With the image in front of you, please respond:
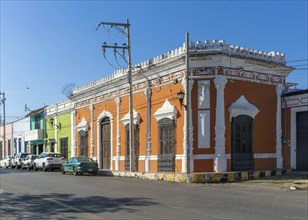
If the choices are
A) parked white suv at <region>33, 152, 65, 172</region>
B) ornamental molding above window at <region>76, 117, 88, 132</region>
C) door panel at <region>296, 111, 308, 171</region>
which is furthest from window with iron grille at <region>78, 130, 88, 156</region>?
door panel at <region>296, 111, 308, 171</region>

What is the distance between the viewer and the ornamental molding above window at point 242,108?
79.1 feet

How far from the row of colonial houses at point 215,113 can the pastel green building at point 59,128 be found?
12844 mm

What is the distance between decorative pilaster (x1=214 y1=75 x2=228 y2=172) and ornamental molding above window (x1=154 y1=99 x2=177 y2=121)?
2.73 m

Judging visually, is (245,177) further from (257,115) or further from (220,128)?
(257,115)

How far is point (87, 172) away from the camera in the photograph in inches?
1160

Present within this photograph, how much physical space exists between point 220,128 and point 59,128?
82.3 feet

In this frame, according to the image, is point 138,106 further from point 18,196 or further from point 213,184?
point 18,196

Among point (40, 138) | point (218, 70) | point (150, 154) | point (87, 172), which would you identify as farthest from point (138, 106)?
point (40, 138)

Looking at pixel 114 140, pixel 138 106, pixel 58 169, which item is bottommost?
pixel 58 169

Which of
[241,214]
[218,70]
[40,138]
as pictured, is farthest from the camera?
[40,138]

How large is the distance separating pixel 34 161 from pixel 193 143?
65.3 ft

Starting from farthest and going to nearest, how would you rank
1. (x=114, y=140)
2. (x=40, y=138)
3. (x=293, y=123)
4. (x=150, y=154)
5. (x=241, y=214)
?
(x=40, y=138)
(x=114, y=140)
(x=150, y=154)
(x=293, y=123)
(x=241, y=214)

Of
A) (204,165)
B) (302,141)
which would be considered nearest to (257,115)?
(302,141)

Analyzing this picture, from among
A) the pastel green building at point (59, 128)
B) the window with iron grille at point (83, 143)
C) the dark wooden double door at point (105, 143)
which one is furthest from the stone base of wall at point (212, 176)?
the pastel green building at point (59, 128)
